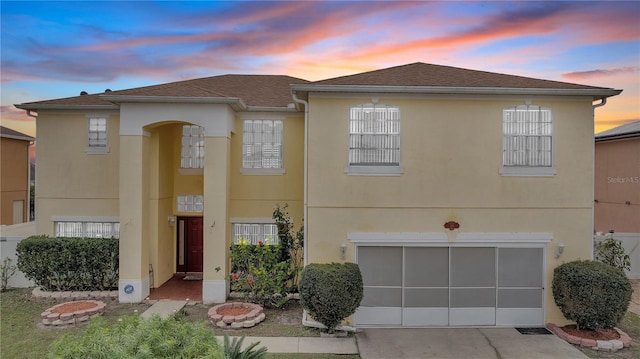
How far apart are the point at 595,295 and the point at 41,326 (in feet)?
43.2

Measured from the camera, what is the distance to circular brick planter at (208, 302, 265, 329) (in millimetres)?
9156

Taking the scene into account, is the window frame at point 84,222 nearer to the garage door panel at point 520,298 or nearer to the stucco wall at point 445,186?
the stucco wall at point 445,186

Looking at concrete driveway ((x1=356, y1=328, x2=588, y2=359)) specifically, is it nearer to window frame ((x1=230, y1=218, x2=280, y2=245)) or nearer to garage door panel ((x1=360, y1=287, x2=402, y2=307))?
garage door panel ((x1=360, y1=287, x2=402, y2=307))

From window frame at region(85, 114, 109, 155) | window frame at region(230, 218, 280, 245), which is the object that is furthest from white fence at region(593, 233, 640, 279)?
window frame at region(85, 114, 109, 155)

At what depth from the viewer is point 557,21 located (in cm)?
1167

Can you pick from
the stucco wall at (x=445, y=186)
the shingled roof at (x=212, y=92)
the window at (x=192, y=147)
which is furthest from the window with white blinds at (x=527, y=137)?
the window at (x=192, y=147)

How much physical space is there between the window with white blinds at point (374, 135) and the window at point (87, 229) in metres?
8.93

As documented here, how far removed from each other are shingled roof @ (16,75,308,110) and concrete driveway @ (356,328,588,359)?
7.59m

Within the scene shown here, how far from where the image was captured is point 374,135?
31.1ft

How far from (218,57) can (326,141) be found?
30.7 feet

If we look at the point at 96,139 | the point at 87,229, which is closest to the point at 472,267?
the point at 87,229

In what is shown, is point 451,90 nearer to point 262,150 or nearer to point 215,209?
point 262,150

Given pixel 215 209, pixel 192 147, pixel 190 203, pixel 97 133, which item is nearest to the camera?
pixel 215 209

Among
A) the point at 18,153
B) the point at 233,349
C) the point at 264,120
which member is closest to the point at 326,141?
the point at 264,120
